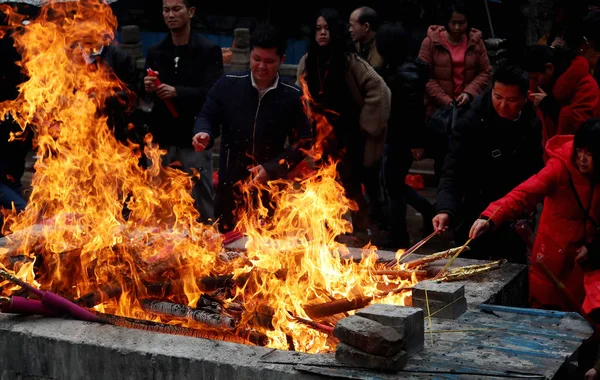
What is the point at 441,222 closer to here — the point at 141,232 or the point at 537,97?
the point at 537,97

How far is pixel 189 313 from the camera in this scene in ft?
19.9

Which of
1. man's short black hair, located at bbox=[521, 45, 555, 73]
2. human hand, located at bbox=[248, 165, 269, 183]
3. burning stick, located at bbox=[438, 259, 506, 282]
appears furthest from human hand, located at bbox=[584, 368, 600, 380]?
human hand, located at bbox=[248, 165, 269, 183]

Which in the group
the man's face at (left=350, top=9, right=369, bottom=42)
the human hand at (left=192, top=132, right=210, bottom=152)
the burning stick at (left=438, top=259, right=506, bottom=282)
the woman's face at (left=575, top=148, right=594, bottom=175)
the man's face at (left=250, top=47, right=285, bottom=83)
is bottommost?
the burning stick at (left=438, top=259, right=506, bottom=282)

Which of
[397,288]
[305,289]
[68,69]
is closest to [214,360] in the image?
[305,289]

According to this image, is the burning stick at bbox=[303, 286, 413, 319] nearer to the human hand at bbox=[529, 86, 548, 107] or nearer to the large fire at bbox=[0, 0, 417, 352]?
the large fire at bbox=[0, 0, 417, 352]

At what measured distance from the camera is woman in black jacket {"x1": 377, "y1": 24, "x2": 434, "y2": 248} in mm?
9352

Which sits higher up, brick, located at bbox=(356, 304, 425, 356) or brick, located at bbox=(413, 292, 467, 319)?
brick, located at bbox=(356, 304, 425, 356)

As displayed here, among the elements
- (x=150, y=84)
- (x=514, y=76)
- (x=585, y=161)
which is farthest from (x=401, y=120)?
(x=585, y=161)

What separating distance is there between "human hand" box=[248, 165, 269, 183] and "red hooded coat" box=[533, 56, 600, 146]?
2.44 m

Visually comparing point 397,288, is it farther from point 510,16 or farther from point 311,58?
point 510,16

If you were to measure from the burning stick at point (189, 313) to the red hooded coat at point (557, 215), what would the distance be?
1995 mm

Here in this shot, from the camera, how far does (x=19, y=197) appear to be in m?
9.09

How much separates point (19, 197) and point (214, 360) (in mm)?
4794

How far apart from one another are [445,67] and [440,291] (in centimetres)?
484
